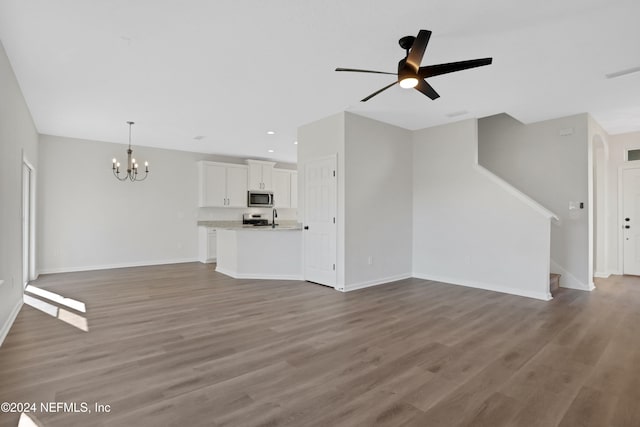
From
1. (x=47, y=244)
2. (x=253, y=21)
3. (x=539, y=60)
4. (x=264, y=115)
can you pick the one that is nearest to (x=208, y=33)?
(x=253, y=21)

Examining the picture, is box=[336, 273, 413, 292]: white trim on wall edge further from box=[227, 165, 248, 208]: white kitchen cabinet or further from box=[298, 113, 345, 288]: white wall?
box=[227, 165, 248, 208]: white kitchen cabinet

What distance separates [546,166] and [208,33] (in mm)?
5507

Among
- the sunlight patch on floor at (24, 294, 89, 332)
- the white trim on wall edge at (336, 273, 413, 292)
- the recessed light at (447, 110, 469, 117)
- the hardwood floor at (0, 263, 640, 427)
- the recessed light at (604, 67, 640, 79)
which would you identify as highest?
the recessed light at (447, 110, 469, 117)

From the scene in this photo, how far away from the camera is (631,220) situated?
6.22 meters

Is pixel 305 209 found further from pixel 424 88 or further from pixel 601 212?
pixel 601 212

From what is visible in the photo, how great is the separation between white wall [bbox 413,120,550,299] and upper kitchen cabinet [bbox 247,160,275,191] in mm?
4360

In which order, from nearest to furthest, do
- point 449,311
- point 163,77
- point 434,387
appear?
point 434,387, point 163,77, point 449,311

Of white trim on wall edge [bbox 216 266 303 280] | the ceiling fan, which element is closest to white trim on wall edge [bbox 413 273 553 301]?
white trim on wall edge [bbox 216 266 303 280]

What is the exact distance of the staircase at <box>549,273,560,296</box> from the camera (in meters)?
4.87

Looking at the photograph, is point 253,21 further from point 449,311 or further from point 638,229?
point 638,229

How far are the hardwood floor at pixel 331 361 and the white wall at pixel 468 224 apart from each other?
1.91 feet

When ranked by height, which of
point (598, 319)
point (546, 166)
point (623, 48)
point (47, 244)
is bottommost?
point (598, 319)

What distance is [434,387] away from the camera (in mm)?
2295

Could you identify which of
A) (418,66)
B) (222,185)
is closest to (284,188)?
(222,185)
